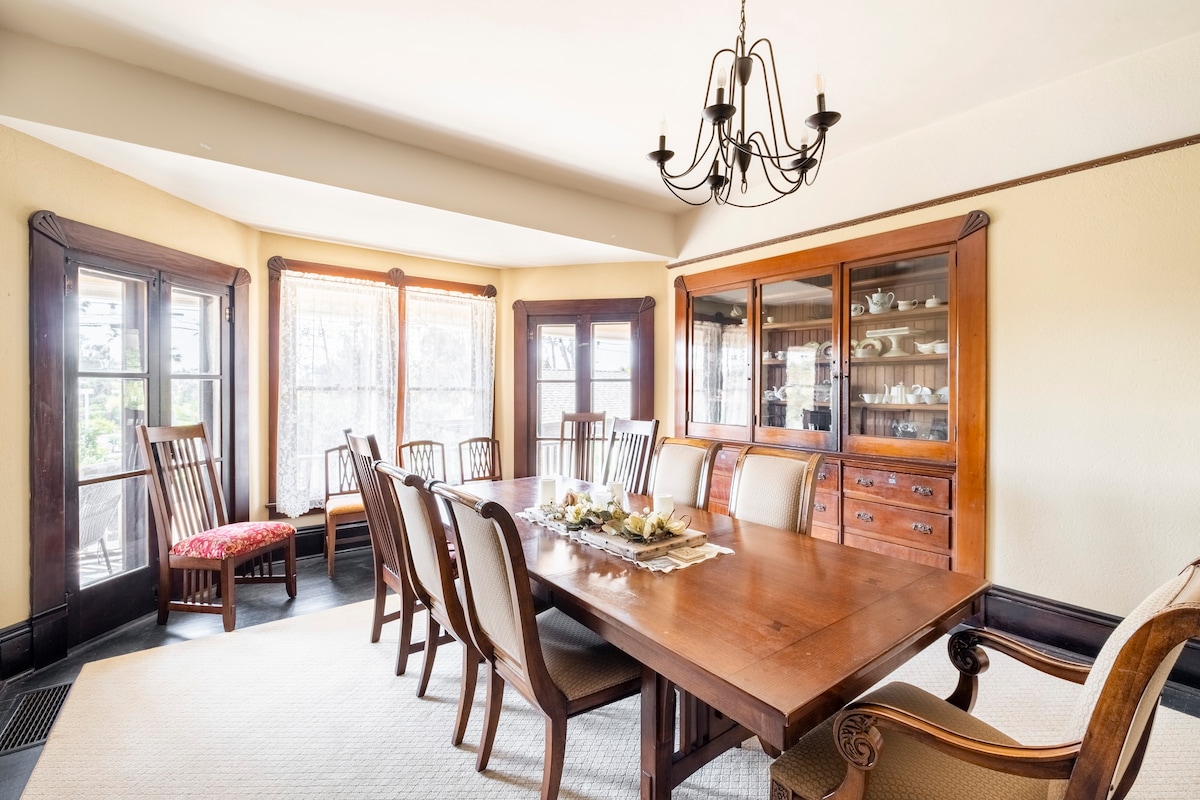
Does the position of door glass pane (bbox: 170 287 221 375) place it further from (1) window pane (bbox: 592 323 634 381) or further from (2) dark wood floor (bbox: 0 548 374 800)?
(1) window pane (bbox: 592 323 634 381)

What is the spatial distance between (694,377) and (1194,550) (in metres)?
2.81

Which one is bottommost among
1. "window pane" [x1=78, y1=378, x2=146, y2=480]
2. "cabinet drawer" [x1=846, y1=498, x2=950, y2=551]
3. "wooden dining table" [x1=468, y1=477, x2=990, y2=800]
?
"cabinet drawer" [x1=846, y1=498, x2=950, y2=551]

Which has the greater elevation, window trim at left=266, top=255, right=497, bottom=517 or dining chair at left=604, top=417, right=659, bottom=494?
window trim at left=266, top=255, right=497, bottom=517

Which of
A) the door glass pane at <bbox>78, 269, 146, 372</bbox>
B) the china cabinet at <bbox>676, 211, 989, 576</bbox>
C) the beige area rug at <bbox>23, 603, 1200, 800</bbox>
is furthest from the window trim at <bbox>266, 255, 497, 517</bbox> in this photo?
the china cabinet at <bbox>676, 211, 989, 576</bbox>

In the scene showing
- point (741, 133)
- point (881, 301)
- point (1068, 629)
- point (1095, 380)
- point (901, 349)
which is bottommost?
point (1068, 629)

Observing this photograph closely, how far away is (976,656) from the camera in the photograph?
55.2 inches

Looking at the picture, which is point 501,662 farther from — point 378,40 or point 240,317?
point 240,317

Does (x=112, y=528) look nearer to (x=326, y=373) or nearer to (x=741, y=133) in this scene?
(x=326, y=373)

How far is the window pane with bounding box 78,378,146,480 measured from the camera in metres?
2.71

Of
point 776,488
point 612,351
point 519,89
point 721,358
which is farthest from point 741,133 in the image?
point 612,351

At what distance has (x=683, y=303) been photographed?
14.4 ft

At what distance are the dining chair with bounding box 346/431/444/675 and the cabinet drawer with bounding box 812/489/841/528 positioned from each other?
2.39 m

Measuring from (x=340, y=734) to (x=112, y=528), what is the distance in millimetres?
1940

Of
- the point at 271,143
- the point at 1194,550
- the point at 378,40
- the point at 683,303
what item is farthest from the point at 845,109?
the point at 271,143
